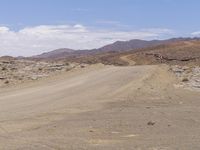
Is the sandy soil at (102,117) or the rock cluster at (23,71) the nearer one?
the sandy soil at (102,117)

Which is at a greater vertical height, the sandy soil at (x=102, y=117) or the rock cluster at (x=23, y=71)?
the rock cluster at (x=23, y=71)

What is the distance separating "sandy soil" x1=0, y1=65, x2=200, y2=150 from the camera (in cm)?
1337

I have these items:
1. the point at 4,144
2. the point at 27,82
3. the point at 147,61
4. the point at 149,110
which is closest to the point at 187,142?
the point at 4,144

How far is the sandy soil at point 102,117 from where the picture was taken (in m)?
13.4

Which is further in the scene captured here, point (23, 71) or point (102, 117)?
point (23, 71)

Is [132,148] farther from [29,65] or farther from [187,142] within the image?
[29,65]

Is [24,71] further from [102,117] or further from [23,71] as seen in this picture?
[102,117]

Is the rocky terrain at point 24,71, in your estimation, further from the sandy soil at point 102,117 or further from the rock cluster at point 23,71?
the sandy soil at point 102,117

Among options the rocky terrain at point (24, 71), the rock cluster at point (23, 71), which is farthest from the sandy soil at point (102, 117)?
the rock cluster at point (23, 71)

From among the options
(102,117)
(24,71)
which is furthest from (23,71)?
(102,117)

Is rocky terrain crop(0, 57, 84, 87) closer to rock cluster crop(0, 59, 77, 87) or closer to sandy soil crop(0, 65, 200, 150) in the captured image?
rock cluster crop(0, 59, 77, 87)

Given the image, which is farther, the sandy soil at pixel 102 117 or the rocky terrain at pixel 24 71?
the rocky terrain at pixel 24 71

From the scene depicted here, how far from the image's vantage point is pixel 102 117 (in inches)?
729

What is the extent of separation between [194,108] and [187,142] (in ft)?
26.2
